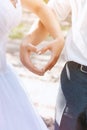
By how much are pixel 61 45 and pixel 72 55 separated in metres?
0.11

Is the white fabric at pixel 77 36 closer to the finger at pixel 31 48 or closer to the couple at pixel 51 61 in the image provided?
the couple at pixel 51 61

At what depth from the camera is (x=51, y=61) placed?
1456 mm

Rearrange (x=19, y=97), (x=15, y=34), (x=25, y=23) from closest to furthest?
(x=19, y=97) → (x=15, y=34) → (x=25, y=23)

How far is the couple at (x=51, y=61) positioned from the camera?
139cm

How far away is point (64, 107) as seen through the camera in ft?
4.93

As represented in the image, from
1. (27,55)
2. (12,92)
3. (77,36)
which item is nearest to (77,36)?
(77,36)

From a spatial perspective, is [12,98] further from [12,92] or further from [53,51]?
[53,51]

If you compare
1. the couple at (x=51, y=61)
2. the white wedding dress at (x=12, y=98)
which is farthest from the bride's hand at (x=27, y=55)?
the white wedding dress at (x=12, y=98)

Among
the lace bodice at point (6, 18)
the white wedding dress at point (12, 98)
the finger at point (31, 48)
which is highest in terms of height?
the lace bodice at point (6, 18)

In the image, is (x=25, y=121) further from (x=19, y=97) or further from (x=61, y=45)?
(x=61, y=45)

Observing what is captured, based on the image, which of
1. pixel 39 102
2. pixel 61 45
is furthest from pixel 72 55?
pixel 39 102

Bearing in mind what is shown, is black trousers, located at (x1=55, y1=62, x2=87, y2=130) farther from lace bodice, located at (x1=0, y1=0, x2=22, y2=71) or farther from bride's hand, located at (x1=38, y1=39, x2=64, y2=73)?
lace bodice, located at (x1=0, y1=0, x2=22, y2=71)

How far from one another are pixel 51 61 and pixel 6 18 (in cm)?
25

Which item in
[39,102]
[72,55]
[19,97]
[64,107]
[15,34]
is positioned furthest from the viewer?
[15,34]
